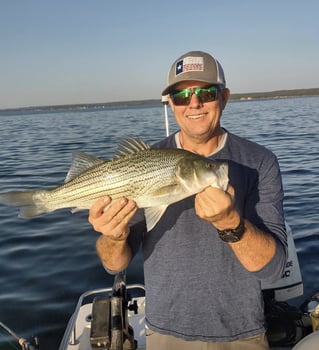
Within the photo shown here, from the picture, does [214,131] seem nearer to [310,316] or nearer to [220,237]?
[220,237]

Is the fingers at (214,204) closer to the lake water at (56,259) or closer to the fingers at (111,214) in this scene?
the fingers at (111,214)

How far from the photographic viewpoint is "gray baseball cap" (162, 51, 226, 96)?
12.2 ft

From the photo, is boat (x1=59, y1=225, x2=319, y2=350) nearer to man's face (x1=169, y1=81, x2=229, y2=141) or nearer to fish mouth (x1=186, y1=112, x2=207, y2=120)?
man's face (x1=169, y1=81, x2=229, y2=141)

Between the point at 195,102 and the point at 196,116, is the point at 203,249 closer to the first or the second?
the point at 196,116

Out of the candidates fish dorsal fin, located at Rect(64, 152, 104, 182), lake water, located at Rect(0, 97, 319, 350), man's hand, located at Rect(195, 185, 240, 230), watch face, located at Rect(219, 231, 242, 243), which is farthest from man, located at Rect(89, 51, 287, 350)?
lake water, located at Rect(0, 97, 319, 350)

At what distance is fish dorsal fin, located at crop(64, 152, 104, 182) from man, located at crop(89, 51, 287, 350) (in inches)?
23.0

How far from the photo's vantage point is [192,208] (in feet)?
12.1

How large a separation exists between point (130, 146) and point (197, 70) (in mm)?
923

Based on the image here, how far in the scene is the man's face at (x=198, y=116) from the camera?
3.70m

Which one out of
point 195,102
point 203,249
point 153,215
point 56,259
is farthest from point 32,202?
point 56,259

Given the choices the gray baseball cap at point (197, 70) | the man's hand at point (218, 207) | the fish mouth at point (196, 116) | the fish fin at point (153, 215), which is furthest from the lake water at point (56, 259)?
the man's hand at point (218, 207)

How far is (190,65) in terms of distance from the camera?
377 centimetres

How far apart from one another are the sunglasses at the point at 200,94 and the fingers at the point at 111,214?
3.62 feet

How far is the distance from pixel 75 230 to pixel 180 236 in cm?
946
